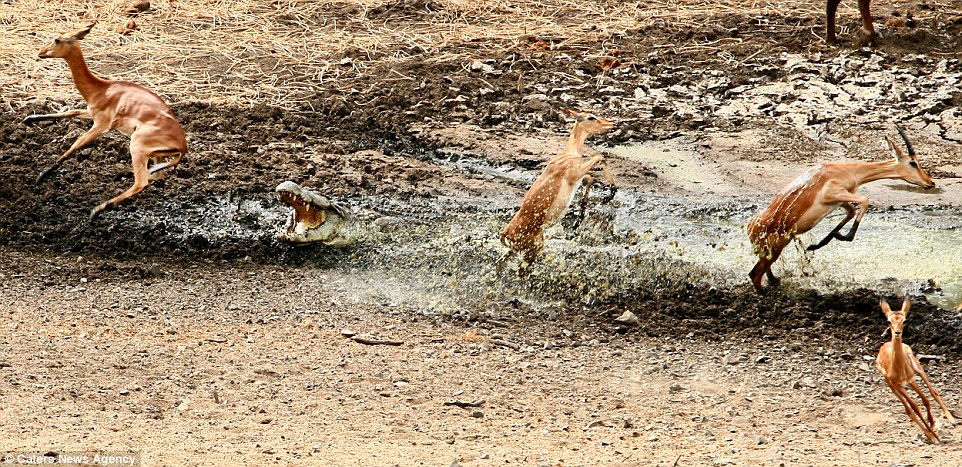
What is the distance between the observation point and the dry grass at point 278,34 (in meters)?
12.6

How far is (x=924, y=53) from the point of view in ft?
42.2

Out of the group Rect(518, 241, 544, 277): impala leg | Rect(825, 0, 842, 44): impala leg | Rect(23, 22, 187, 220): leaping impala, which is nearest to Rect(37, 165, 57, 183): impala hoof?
Rect(23, 22, 187, 220): leaping impala

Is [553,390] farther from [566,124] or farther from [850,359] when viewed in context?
[566,124]

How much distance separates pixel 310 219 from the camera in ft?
31.2

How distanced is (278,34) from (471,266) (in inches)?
228

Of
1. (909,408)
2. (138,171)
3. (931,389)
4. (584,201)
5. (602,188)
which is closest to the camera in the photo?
(931,389)

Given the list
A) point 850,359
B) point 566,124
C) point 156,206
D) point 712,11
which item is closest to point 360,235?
point 156,206

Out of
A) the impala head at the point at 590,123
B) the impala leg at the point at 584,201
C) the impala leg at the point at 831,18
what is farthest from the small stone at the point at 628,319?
the impala leg at the point at 831,18

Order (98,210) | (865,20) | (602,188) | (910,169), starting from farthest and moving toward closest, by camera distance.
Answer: (865,20) → (602,188) → (98,210) → (910,169)

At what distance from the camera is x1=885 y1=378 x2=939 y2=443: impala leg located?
625 centimetres

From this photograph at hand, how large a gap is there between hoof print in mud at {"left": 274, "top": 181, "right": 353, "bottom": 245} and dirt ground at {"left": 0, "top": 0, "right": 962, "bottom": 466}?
97mm

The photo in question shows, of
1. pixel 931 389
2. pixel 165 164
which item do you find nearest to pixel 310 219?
pixel 165 164

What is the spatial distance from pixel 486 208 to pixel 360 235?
1.07m

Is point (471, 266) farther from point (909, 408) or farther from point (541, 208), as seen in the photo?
point (909, 408)
